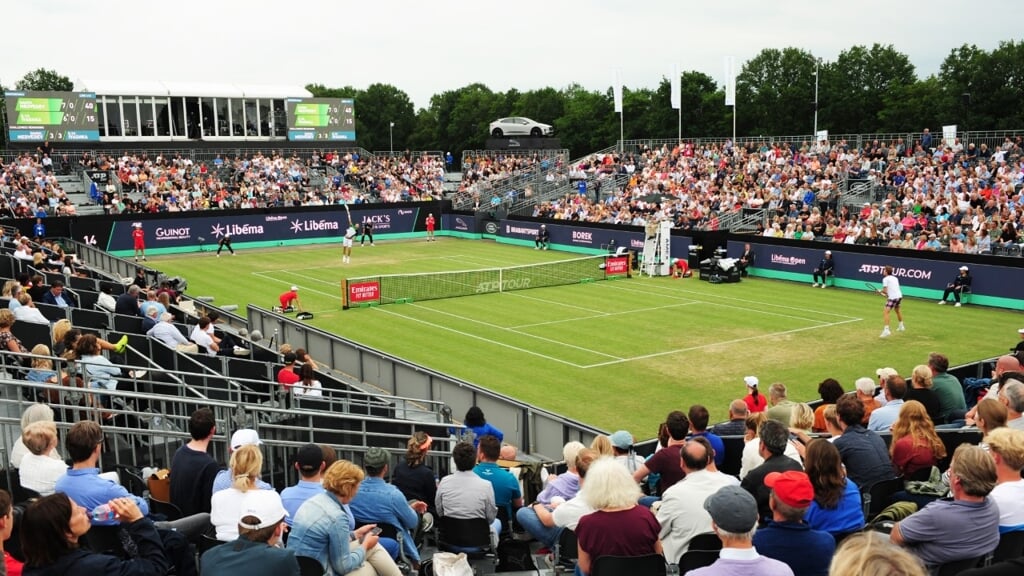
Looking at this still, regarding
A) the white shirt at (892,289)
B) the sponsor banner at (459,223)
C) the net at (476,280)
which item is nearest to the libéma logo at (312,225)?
the sponsor banner at (459,223)

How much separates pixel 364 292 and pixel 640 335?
10.6 m

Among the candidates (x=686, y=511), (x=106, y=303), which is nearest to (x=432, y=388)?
(x=106, y=303)

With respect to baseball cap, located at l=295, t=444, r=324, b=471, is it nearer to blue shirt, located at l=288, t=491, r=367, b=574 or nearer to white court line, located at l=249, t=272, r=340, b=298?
blue shirt, located at l=288, t=491, r=367, b=574

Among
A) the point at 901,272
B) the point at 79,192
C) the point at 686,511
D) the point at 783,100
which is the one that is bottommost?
the point at 901,272

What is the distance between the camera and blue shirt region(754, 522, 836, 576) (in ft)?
19.3

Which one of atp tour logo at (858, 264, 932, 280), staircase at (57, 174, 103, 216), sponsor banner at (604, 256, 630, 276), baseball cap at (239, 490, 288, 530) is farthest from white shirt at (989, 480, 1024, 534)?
staircase at (57, 174, 103, 216)

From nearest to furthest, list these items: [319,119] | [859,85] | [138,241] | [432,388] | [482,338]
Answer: [432,388] → [482,338] → [138,241] → [319,119] → [859,85]

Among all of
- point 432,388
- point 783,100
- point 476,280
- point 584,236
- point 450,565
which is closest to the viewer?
point 450,565

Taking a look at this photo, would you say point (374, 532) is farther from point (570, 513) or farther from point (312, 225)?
point (312, 225)

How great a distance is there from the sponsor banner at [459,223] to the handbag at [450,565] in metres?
48.0

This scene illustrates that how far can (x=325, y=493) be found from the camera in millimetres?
6672

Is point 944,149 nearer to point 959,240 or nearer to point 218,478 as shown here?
point 959,240

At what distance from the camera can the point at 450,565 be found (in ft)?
24.9

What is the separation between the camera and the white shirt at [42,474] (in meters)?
7.77
